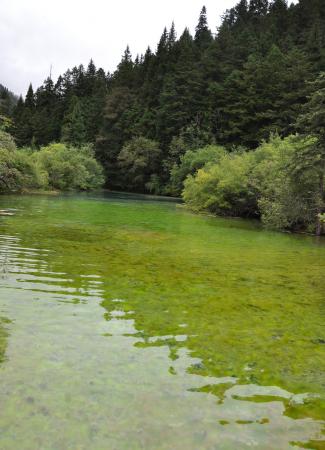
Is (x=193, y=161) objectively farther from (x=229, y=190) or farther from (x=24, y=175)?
(x=229, y=190)

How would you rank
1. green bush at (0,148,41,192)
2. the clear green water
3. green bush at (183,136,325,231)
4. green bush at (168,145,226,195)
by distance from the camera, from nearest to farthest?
the clear green water, green bush at (183,136,325,231), green bush at (0,148,41,192), green bush at (168,145,226,195)

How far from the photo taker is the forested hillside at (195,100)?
57812 mm

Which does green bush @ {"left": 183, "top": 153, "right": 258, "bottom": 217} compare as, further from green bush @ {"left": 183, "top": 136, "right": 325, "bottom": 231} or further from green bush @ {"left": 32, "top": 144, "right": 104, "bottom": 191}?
green bush @ {"left": 32, "top": 144, "right": 104, "bottom": 191}

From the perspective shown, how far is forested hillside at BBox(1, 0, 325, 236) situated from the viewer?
57.8 meters

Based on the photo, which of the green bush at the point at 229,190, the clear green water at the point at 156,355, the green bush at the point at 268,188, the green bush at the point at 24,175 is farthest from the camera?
the green bush at the point at 24,175

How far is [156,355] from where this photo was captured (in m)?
5.36

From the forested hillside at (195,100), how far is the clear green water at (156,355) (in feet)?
130

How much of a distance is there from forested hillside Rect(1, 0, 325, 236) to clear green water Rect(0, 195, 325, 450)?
39472mm

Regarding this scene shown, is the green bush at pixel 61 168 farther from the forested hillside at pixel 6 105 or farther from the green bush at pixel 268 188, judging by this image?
the forested hillside at pixel 6 105


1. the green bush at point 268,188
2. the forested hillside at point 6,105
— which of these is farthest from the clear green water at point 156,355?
the forested hillside at point 6,105

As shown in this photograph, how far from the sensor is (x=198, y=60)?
77000 millimetres

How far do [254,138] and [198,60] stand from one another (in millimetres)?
27944

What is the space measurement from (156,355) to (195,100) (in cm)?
6691

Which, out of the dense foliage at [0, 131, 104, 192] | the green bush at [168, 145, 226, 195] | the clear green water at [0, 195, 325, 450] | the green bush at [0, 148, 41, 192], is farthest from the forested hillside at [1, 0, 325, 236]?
the clear green water at [0, 195, 325, 450]
